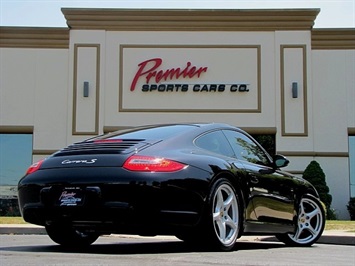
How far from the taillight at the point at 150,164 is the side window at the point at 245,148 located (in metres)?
1.37

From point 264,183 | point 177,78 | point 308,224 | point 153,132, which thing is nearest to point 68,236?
point 153,132

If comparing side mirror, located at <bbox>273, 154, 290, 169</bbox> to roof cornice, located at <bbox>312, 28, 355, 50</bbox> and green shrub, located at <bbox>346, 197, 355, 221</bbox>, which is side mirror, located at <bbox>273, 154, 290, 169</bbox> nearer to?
green shrub, located at <bbox>346, 197, 355, 221</bbox>

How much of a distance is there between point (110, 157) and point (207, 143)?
1.18 meters

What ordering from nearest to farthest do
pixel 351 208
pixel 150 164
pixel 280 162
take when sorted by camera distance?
pixel 150 164 → pixel 280 162 → pixel 351 208

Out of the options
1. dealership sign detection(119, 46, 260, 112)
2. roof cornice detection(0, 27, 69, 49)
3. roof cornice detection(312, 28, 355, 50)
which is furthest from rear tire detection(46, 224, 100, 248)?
roof cornice detection(312, 28, 355, 50)

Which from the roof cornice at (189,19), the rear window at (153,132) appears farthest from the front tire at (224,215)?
the roof cornice at (189,19)

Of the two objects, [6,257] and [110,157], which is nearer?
[6,257]

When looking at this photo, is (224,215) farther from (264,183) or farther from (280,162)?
(280,162)

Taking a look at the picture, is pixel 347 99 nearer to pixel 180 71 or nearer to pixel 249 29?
pixel 249 29

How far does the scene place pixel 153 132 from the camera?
655 centimetres

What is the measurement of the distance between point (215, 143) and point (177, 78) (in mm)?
16688

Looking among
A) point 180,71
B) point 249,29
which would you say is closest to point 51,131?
point 180,71

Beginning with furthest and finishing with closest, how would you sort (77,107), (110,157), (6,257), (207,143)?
(77,107) < (207,143) < (110,157) < (6,257)

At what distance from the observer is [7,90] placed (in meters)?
23.3
